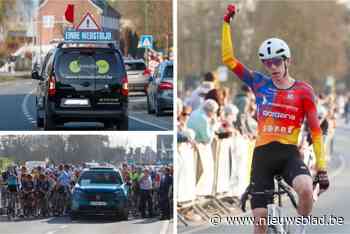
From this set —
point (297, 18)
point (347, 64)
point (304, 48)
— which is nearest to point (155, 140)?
point (297, 18)

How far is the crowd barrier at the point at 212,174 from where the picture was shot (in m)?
12.9

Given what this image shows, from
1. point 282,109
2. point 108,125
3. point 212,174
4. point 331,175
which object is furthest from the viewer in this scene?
point 331,175

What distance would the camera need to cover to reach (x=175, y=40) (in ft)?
32.9

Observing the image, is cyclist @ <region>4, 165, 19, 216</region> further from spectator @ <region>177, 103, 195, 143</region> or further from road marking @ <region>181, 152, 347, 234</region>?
spectator @ <region>177, 103, 195, 143</region>

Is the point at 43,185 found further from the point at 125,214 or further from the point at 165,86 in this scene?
the point at 165,86

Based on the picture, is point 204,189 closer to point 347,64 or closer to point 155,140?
point 155,140

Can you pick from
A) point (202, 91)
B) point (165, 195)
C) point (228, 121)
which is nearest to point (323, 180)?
point (165, 195)

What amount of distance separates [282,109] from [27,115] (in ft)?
9.05

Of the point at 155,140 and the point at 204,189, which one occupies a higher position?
the point at 155,140

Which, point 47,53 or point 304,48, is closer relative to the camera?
point 47,53

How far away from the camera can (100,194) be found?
34.0ft

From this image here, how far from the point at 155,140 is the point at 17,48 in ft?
5.06

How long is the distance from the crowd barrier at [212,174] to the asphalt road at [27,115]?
2.17 meters

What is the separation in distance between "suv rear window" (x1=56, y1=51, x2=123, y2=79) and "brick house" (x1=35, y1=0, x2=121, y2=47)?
202 mm
